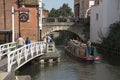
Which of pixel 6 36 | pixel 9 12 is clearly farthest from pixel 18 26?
pixel 6 36

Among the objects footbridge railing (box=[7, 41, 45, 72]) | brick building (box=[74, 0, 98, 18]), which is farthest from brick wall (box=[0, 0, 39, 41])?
brick building (box=[74, 0, 98, 18])

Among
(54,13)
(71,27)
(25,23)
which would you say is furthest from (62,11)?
(25,23)

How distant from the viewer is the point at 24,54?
27688 mm

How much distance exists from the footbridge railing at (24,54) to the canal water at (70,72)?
3.98 feet

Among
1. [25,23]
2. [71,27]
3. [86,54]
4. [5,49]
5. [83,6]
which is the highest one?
[83,6]

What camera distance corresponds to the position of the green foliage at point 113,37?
50.3m

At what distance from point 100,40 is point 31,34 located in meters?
20.9

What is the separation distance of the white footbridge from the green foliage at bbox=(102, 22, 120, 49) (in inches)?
601

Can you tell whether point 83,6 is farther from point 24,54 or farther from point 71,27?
point 24,54

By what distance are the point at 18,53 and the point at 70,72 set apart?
28.4 ft

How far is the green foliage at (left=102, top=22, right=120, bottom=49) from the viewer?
165 ft

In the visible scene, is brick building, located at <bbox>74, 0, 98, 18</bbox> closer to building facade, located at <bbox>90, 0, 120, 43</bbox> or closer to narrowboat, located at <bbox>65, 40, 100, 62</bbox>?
building facade, located at <bbox>90, 0, 120, 43</bbox>

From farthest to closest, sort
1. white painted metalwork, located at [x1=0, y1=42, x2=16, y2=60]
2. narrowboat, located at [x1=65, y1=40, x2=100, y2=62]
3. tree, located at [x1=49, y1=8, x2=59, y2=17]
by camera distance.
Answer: tree, located at [x1=49, y1=8, x2=59, y2=17] → narrowboat, located at [x1=65, y1=40, x2=100, y2=62] → white painted metalwork, located at [x1=0, y1=42, x2=16, y2=60]

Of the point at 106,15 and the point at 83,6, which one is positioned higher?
the point at 83,6
